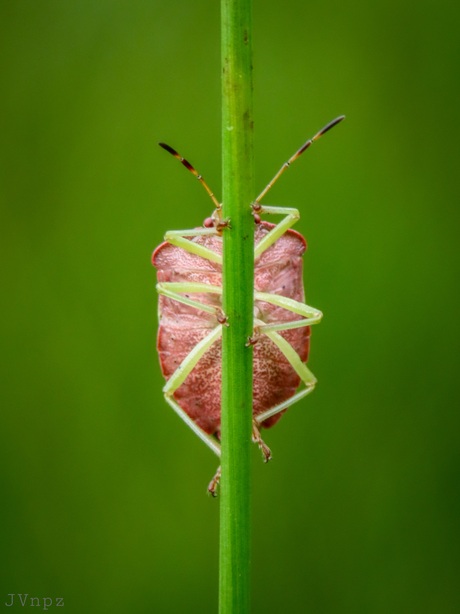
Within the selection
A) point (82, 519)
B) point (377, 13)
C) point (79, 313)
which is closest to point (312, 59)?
point (377, 13)

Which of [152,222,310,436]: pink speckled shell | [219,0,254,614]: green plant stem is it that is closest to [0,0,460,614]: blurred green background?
[152,222,310,436]: pink speckled shell

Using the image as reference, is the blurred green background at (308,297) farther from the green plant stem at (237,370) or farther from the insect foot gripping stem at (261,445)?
the green plant stem at (237,370)

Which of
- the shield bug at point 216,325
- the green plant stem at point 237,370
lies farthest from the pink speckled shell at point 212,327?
the green plant stem at point 237,370

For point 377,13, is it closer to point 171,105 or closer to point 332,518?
point 171,105

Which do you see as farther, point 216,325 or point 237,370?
point 216,325

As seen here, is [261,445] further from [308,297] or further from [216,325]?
[308,297]

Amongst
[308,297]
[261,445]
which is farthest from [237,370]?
[308,297]

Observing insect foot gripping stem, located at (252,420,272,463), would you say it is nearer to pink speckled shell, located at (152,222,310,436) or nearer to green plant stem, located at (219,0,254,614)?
pink speckled shell, located at (152,222,310,436)

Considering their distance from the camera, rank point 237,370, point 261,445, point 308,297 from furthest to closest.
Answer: point 308,297
point 261,445
point 237,370
